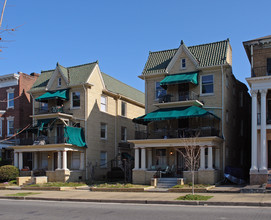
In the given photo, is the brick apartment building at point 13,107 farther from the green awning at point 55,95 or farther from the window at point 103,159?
the window at point 103,159

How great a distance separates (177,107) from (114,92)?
31.7 feet

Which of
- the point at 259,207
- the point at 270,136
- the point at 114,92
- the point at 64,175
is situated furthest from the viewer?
the point at 114,92

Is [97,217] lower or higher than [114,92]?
lower

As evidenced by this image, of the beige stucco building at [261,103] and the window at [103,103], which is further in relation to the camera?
the window at [103,103]

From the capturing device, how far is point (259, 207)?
663 inches

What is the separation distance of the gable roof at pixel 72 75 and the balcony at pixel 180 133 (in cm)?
796

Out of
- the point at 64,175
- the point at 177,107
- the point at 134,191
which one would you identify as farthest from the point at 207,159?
the point at 64,175

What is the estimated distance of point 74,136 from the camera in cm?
3362

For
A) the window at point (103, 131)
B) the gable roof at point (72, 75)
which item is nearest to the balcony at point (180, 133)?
the window at point (103, 131)

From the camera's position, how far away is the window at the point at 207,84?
30844mm

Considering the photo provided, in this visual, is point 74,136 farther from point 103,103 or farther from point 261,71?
point 261,71

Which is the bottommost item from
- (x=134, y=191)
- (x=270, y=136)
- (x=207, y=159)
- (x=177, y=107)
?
(x=134, y=191)

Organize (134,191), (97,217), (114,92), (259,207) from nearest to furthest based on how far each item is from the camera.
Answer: (97,217), (259,207), (134,191), (114,92)

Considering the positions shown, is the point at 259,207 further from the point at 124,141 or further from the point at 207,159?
the point at 124,141
